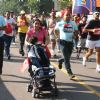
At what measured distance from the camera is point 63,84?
11078 millimetres

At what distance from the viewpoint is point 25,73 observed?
1283 cm

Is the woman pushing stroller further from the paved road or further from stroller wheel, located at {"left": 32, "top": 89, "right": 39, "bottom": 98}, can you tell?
the paved road

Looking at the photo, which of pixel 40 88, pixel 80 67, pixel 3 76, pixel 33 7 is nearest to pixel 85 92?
pixel 40 88

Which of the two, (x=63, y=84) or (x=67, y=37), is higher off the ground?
(x=67, y=37)

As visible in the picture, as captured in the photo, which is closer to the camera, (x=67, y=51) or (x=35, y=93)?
(x=35, y=93)

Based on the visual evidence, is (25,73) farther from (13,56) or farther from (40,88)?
(13,56)

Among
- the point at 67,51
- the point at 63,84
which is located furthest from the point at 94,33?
the point at 63,84

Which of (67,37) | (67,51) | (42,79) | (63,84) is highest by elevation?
(67,37)

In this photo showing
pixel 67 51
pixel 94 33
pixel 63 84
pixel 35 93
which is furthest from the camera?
pixel 94 33

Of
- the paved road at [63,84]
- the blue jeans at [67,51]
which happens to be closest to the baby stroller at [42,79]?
the paved road at [63,84]

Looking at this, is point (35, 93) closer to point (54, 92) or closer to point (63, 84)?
point (54, 92)

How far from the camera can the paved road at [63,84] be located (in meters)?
9.66

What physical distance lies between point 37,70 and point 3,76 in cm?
281

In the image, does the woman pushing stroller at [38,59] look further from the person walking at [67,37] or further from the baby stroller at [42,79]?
the person walking at [67,37]
